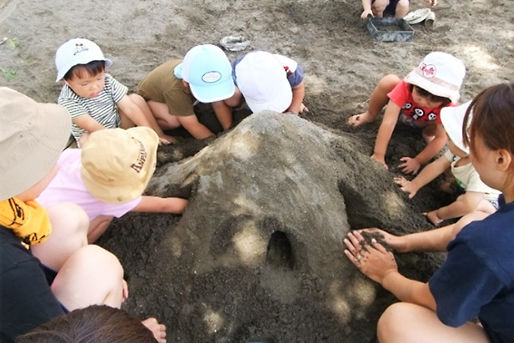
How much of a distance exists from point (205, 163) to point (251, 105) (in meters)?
0.68

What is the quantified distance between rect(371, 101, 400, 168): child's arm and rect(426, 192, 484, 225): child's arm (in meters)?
0.34

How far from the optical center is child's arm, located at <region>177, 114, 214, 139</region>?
2.29m

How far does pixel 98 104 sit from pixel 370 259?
5.22 feet

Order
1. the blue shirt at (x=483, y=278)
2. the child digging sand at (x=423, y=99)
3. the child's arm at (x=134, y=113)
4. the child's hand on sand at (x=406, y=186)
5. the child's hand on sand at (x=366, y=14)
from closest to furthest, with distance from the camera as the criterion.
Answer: the blue shirt at (x=483, y=278) < the child's hand on sand at (x=406, y=186) < the child digging sand at (x=423, y=99) < the child's arm at (x=134, y=113) < the child's hand on sand at (x=366, y=14)

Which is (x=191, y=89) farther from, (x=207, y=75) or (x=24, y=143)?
(x=24, y=143)

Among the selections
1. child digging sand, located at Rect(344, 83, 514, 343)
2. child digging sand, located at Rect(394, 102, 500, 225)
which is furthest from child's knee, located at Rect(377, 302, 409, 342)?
child digging sand, located at Rect(394, 102, 500, 225)

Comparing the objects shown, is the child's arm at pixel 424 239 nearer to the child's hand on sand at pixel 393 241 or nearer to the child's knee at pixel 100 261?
the child's hand on sand at pixel 393 241

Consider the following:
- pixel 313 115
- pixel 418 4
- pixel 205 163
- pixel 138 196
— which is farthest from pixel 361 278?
pixel 418 4

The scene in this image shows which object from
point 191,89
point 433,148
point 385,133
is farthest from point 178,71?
point 433,148

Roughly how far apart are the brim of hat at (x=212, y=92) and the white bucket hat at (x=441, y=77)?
0.87 meters

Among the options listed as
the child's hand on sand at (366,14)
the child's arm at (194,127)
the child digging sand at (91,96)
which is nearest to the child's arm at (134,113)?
the child digging sand at (91,96)

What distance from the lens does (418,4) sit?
3803 mm

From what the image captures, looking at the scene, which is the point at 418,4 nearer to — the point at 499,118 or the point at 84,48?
the point at 84,48

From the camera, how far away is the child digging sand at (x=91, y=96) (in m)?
2.13
